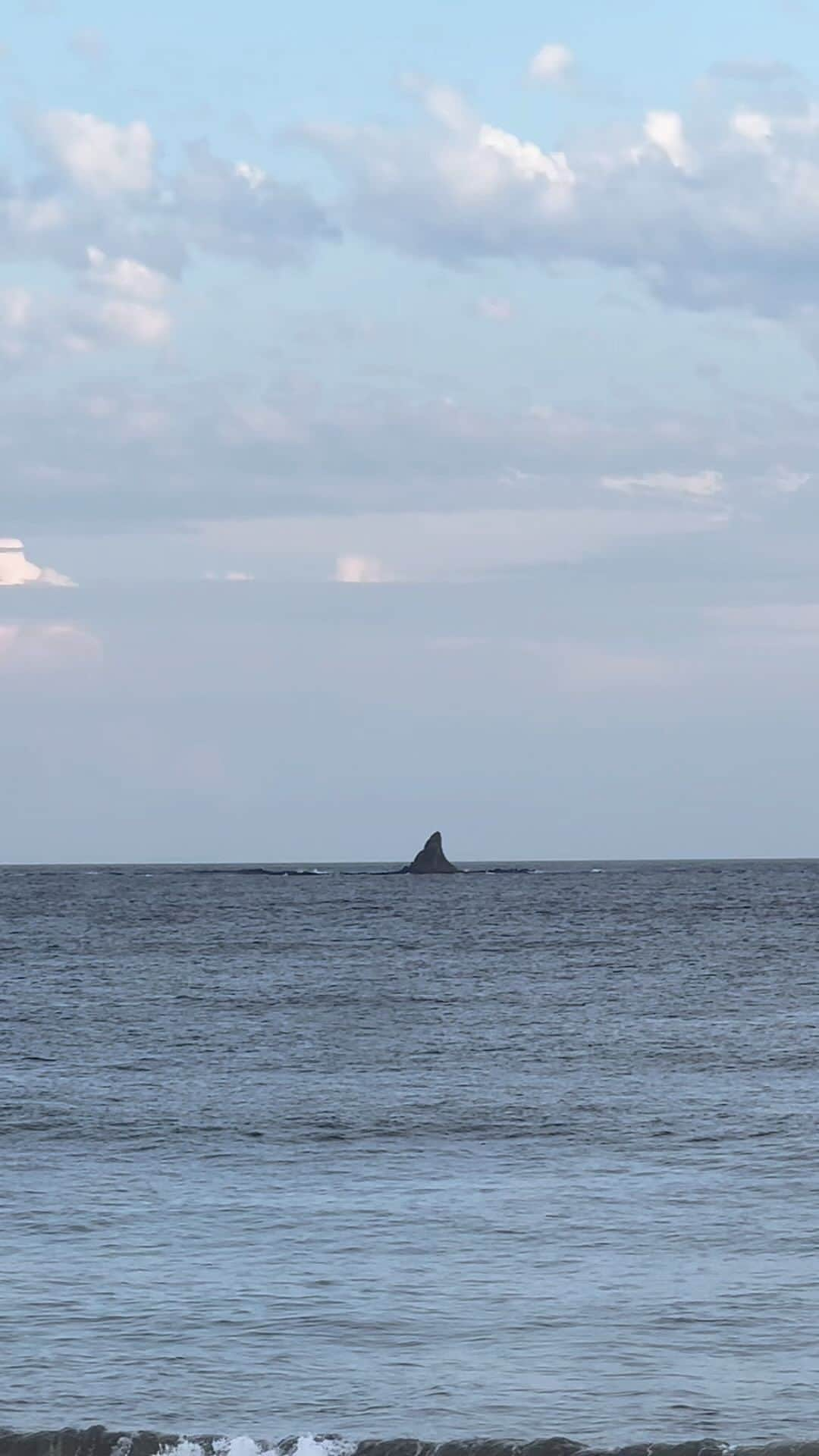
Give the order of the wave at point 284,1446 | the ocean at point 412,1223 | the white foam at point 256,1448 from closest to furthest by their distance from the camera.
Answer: the wave at point 284,1446 < the white foam at point 256,1448 < the ocean at point 412,1223

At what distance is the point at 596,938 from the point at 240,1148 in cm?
7740

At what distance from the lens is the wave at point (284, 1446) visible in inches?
639

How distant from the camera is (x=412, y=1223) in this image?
25.9 m

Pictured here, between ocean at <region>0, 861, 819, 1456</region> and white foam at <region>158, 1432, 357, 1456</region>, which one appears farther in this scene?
ocean at <region>0, 861, 819, 1456</region>

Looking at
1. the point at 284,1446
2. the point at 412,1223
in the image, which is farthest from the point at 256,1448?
the point at 412,1223

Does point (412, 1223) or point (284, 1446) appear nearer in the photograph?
point (284, 1446)

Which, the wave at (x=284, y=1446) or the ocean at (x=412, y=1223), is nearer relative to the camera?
the wave at (x=284, y=1446)

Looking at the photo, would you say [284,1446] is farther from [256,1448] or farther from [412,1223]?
[412,1223]

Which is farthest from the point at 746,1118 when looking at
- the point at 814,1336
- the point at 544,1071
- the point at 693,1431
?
the point at 693,1431

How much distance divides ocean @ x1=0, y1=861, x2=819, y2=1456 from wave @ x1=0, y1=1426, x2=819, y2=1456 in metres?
0.09

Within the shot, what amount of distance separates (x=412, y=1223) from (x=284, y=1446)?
947cm

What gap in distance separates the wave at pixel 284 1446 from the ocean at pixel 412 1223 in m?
0.09

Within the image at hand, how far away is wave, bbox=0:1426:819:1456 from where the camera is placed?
1623cm

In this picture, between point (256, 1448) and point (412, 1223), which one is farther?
point (412, 1223)
